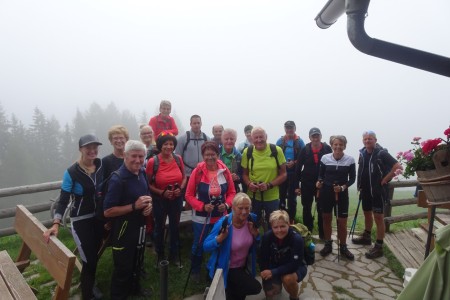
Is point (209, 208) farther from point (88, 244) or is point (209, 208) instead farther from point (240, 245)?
point (88, 244)

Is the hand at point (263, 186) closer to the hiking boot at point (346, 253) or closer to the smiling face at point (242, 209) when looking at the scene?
the smiling face at point (242, 209)

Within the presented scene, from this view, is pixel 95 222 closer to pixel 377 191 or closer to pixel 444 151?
pixel 444 151

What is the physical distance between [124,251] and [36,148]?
7002 cm

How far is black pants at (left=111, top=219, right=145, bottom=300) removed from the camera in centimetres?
359

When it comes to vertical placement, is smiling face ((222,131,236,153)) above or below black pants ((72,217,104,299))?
above

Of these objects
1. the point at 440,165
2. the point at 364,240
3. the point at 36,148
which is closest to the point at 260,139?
the point at 440,165

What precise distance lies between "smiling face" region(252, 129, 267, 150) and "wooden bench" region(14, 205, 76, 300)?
3457 mm

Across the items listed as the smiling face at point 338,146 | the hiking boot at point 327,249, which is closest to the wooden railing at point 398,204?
the hiking boot at point 327,249

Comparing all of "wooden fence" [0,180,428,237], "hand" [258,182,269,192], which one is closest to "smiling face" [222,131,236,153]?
"hand" [258,182,269,192]

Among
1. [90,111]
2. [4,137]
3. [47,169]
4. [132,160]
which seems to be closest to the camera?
[132,160]

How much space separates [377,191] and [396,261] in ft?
4.46

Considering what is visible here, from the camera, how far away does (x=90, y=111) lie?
282 ft

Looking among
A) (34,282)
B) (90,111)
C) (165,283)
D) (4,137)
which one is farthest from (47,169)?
(165,283)

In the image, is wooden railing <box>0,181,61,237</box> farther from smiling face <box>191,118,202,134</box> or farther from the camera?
the camera
